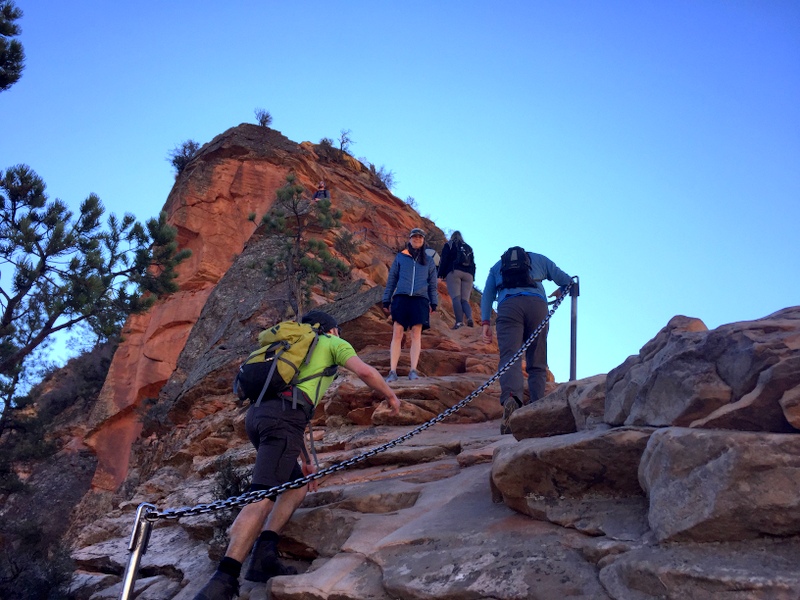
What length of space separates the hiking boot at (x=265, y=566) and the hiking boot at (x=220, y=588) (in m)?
0.29

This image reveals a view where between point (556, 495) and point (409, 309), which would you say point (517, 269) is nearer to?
point (409, 309)

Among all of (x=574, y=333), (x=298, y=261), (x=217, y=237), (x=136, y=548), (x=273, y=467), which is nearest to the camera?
(x=136, y=548)

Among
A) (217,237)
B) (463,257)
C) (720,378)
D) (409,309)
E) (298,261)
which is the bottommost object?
(720,378)

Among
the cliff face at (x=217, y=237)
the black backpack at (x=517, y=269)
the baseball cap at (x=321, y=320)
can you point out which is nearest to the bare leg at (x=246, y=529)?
the baseball cap at (x=321, y=320)

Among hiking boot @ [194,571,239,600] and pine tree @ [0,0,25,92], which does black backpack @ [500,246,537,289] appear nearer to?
hiking boot @ [194,571,239,600]

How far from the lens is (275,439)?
5.39 m

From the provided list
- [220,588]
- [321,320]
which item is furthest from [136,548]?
[321,320]

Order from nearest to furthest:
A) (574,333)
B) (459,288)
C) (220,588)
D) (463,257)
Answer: (220,588), (574,333), (463,257), (459,288)

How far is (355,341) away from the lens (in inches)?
527

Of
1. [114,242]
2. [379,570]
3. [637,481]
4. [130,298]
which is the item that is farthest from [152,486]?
[637,481]

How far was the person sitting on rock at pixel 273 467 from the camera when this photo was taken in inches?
197

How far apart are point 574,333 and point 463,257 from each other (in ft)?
19.9

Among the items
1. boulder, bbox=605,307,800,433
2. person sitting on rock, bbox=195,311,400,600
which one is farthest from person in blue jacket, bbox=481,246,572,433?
boulder, bbox=605,307,800,433

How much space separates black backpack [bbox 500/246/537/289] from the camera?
7777 millimetres
